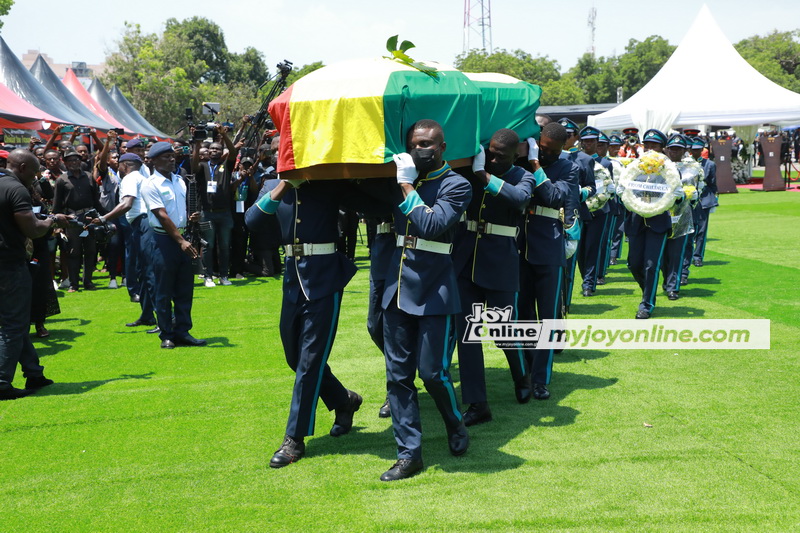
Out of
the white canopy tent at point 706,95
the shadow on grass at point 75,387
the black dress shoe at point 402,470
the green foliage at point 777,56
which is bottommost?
the shadow on grass at point 75,387

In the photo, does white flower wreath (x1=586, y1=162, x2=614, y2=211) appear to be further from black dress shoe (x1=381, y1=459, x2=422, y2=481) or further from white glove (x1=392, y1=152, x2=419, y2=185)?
black dress shoe (x1=381, y1=459, x2=422, y2=481)

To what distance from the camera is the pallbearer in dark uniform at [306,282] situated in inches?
187

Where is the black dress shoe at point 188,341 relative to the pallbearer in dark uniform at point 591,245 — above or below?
below

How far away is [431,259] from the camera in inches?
179

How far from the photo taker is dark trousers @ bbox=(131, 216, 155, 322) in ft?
26.0

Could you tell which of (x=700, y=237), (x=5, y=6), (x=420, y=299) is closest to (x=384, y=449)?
(x=420, y=299)

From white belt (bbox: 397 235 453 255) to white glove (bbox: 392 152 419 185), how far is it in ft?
1.20

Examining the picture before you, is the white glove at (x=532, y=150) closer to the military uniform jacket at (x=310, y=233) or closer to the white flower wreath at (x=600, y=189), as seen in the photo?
the military uniform jacket at (x=310, y=233)

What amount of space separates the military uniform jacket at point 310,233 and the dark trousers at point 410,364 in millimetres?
463

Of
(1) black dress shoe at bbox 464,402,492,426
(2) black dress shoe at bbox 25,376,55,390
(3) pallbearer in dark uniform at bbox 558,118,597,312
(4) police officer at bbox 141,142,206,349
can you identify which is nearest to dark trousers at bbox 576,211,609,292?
(3) pallbearer in dark uniform at bbox 558,118,597,312

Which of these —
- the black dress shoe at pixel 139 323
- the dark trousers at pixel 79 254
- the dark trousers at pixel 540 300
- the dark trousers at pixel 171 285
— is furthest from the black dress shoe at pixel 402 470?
the dark trousers at pixel 79 254

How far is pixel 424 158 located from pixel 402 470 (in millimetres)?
1744

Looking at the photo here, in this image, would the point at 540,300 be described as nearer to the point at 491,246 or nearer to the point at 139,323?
the point at 491,246

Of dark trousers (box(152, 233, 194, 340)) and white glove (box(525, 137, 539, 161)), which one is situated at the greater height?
white glove (box(525, 137, 539, 161))
